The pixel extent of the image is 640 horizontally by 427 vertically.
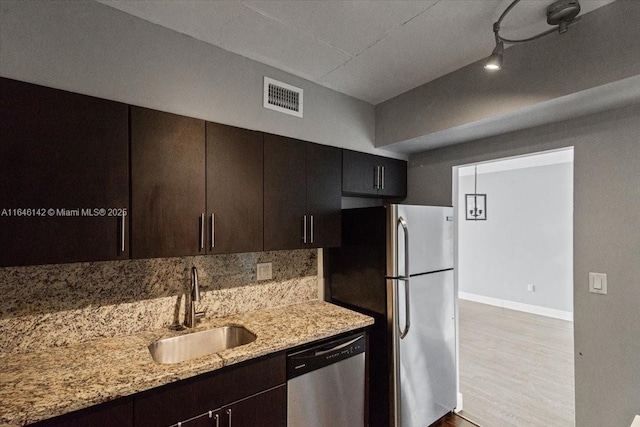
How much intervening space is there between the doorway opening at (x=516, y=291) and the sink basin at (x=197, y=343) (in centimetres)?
201

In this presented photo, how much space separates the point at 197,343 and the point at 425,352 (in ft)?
5.30

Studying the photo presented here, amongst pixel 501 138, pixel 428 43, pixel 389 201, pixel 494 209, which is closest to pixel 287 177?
pixel 428 43

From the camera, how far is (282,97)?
2230 millimetres

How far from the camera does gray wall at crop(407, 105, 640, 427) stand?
1.80 meters

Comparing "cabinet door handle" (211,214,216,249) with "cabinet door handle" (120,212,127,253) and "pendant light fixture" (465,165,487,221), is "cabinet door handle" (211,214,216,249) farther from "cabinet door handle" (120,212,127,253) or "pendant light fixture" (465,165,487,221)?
"pendant light fixture" (465,165,487,221)

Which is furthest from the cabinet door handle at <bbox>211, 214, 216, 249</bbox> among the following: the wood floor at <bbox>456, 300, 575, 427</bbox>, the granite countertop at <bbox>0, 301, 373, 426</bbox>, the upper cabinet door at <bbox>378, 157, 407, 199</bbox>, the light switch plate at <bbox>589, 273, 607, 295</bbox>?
the wood floor at <bbox>456, 300, 575, 427</bbox>

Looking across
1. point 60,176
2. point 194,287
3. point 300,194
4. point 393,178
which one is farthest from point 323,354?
point 393,178

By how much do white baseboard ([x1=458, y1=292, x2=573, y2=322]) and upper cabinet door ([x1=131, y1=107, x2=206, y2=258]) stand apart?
574 centimetres

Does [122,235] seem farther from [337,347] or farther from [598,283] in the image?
[598,283]

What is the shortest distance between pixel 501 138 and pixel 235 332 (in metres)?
2.44

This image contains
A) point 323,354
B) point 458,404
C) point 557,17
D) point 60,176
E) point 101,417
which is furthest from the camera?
point 458,404

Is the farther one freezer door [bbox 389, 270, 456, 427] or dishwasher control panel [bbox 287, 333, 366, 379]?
freezer door [bbox 389, 270, 456, 427]

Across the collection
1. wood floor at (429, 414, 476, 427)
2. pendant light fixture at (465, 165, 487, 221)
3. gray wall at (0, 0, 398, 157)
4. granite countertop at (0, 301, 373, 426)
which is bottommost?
wood floor at (429, 414, 476, 427)

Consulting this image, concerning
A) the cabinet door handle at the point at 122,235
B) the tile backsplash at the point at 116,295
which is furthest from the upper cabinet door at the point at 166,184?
the tile backsplash at the point at 116,295
